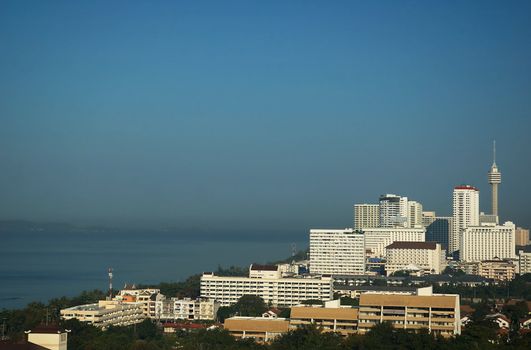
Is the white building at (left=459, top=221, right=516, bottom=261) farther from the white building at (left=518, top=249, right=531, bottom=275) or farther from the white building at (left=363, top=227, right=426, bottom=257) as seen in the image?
the white building at (left=518, top=249, right=531, bottom=275)

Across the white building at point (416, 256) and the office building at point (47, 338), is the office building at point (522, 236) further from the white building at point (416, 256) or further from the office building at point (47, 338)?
the office building at point (47, 338)

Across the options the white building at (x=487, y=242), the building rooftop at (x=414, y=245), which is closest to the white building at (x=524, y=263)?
the white building at (x=487, y=242)

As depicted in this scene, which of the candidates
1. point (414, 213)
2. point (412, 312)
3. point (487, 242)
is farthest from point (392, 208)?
point (412, 312)

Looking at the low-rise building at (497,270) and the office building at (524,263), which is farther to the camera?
the office building at (524,263)

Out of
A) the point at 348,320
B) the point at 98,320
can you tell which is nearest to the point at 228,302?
the point at 98,320

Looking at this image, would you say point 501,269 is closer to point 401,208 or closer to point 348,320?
point 401,208

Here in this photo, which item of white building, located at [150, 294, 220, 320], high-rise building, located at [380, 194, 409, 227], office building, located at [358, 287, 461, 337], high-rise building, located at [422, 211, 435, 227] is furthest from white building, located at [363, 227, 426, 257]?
office building, located at [358, 287, 461, 337]

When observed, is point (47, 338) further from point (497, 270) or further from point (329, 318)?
point (497, 270)
